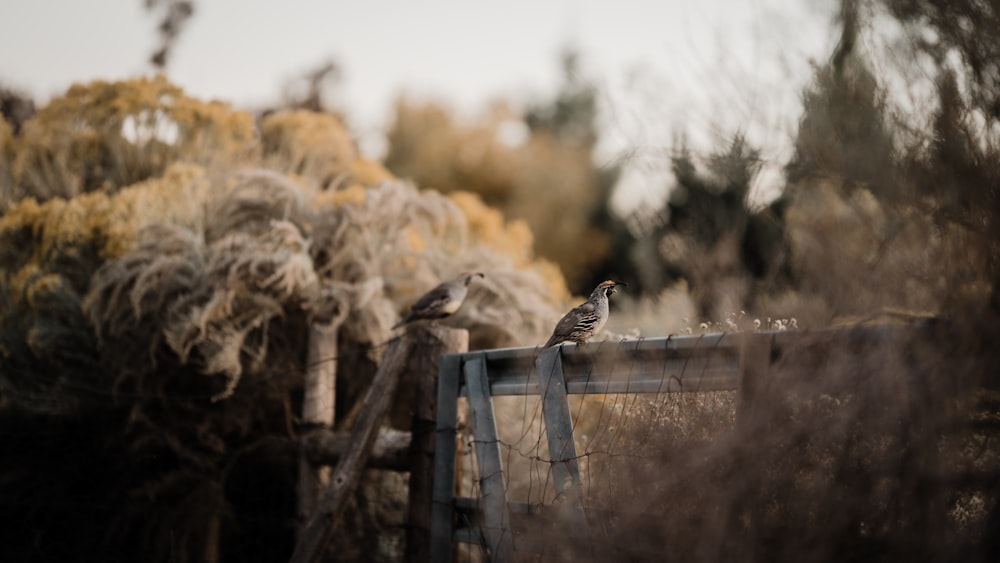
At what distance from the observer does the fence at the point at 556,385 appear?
111 inches

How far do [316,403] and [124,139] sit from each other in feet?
16.1

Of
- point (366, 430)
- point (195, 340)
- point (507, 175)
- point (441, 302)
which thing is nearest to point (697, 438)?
point (366, 430)

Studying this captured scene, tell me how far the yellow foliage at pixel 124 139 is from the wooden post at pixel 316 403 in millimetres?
3677

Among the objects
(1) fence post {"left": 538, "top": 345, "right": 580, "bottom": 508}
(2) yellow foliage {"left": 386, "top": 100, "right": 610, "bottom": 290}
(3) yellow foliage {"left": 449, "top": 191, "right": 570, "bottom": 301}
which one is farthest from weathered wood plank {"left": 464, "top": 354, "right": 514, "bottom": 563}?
(2) yellow foliage {"left": 386, "top": 100, "right": 610, "bottom": 290}

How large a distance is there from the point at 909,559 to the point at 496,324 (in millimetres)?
5440

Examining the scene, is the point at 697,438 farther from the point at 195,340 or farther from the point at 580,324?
the point at 195,340

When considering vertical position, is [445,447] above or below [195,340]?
below

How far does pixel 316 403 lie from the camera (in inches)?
268

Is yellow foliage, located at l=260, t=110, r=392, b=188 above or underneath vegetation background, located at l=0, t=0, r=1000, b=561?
above

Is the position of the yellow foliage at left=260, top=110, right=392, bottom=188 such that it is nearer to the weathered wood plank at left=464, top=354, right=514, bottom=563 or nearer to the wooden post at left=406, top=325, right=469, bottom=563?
the wooden post at left=406, top=325, right=469, bottom=563

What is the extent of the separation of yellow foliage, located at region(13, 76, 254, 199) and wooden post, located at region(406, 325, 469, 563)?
579 cm

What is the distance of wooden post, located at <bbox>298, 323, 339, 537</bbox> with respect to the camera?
21.8 ft

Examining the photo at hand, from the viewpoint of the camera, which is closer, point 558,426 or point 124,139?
point 558,426

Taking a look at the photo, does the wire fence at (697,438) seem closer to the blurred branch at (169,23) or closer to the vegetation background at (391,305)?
the vegetation background at (391,305)
